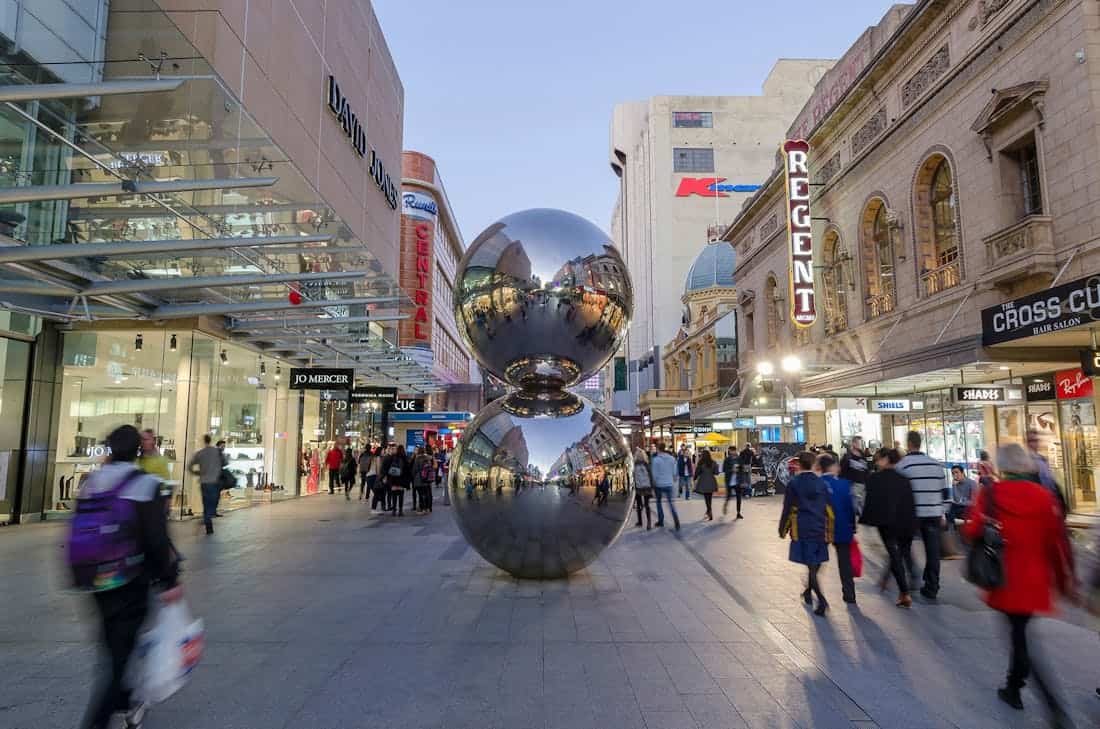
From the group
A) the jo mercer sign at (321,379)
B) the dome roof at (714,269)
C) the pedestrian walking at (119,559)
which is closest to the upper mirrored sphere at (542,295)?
the pedestrian walking at (119,559)

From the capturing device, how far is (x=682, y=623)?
5.60m

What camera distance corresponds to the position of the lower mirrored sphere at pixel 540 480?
18.7 feet

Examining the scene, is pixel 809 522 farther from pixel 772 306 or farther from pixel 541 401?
pixel 772 306

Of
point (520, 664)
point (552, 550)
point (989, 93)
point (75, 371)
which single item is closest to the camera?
point (520, 664)

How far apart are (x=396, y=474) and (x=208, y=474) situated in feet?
13.7

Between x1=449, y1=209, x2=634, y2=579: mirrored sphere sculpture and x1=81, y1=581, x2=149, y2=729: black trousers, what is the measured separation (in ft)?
9.72

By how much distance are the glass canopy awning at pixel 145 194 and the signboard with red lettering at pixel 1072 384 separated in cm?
1490

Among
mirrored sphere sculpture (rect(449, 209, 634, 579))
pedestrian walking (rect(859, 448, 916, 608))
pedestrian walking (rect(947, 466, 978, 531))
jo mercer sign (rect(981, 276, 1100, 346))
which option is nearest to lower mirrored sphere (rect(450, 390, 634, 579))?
mirrored sphere sculpture (rect(449, 209, 634, 579))

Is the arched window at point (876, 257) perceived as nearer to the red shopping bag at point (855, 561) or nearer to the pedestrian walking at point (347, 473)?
the red shopping bag at point (855, 561)

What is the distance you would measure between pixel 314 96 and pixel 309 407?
10375 millimetres

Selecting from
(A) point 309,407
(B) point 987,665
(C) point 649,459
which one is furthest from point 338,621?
(A) point 309,407

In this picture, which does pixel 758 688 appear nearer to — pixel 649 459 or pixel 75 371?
pixel 649 459

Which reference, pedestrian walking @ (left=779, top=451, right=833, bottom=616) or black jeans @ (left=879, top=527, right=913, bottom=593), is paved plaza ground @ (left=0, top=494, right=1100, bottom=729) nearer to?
black jeans @ (left=879, top=527, right=913, bottom=593)

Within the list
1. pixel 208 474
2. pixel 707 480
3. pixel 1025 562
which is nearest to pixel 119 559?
pixel 1025 562
